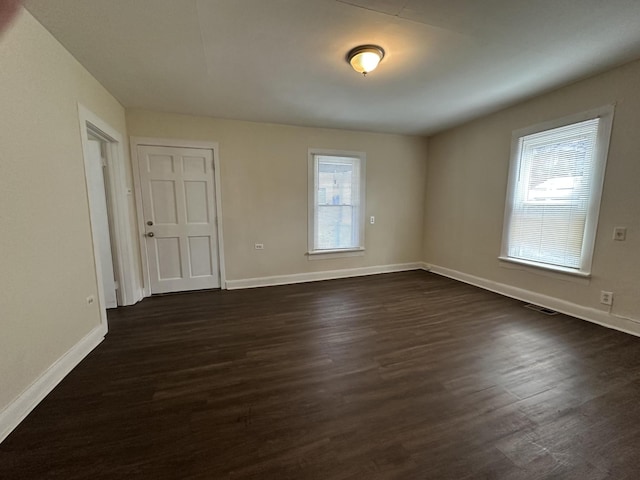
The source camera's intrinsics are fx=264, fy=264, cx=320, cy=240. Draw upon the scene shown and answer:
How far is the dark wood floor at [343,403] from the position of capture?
4.35ft

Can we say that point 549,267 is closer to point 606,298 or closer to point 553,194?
point 606,298

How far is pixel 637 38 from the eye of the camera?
216cm

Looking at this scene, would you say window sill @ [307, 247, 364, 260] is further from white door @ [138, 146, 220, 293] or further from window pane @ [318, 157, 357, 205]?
white door @ [138, 146, 220, 293]

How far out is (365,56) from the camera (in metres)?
2.25

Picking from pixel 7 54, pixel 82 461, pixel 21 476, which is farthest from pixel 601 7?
pixel 21 476

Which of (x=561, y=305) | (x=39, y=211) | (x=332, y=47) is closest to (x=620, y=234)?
(x=561, y=305)

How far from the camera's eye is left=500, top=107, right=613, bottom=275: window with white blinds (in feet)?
9.40

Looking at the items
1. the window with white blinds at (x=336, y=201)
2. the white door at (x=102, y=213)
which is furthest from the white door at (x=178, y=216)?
the window with white blinds at (x=336, y=201)

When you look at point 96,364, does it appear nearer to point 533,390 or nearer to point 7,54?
point 7,54

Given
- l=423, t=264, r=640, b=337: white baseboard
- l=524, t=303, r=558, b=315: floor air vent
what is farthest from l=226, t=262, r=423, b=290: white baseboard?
l=524, t=303, r=558, b=315: floor air vent

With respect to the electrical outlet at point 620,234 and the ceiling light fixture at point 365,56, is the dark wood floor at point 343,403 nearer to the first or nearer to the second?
the electrical outlet at point 620,234

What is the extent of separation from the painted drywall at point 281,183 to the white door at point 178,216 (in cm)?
22

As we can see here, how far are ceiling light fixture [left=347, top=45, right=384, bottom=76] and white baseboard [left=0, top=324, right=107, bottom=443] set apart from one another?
11.1 feet

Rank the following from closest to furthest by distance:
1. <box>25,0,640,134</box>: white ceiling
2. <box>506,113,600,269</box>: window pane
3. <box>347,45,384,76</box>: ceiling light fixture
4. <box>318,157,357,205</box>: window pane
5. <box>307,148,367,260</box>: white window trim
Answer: <box>25,0,640,134</box>: white ceiling, <box>347,45,384,76</box>: ceiling light fixture, <box>506,113,600,269</box>: window pane, <box>307,148,367,260</box>: white window trim, <box>318,157,357,205</box>: window pane
